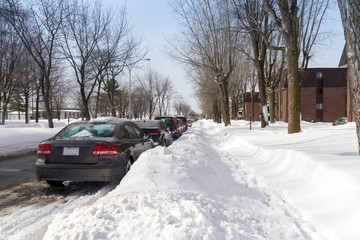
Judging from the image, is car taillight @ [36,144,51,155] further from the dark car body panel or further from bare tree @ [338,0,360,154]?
bare tree @ [338,0,360,154]

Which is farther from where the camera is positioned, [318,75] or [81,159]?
[318,75]

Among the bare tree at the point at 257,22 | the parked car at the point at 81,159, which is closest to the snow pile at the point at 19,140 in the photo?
the parked car at the point at 81,159

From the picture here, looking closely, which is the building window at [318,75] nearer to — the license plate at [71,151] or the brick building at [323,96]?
the brick building at [323,96]

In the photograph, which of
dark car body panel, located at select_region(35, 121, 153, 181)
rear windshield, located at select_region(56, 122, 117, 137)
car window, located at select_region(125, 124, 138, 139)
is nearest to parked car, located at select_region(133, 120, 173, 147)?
car window, located at select_region(125, 124, 138, 139)

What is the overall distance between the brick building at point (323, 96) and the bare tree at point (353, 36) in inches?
1675

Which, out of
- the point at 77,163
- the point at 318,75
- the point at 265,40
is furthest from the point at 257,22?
the point at 318,75

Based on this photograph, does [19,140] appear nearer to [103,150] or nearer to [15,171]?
[15,171]

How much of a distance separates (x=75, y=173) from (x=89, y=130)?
3.40ft

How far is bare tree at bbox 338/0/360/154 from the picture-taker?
174 inches

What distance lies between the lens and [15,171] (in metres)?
6.38

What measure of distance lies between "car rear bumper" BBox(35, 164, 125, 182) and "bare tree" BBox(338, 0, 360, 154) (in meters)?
4.79

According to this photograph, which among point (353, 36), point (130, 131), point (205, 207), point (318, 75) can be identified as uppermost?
point (318, 75)

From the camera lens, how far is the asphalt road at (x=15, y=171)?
5346 mm

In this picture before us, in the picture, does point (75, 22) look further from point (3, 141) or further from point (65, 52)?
point (3, 141)
